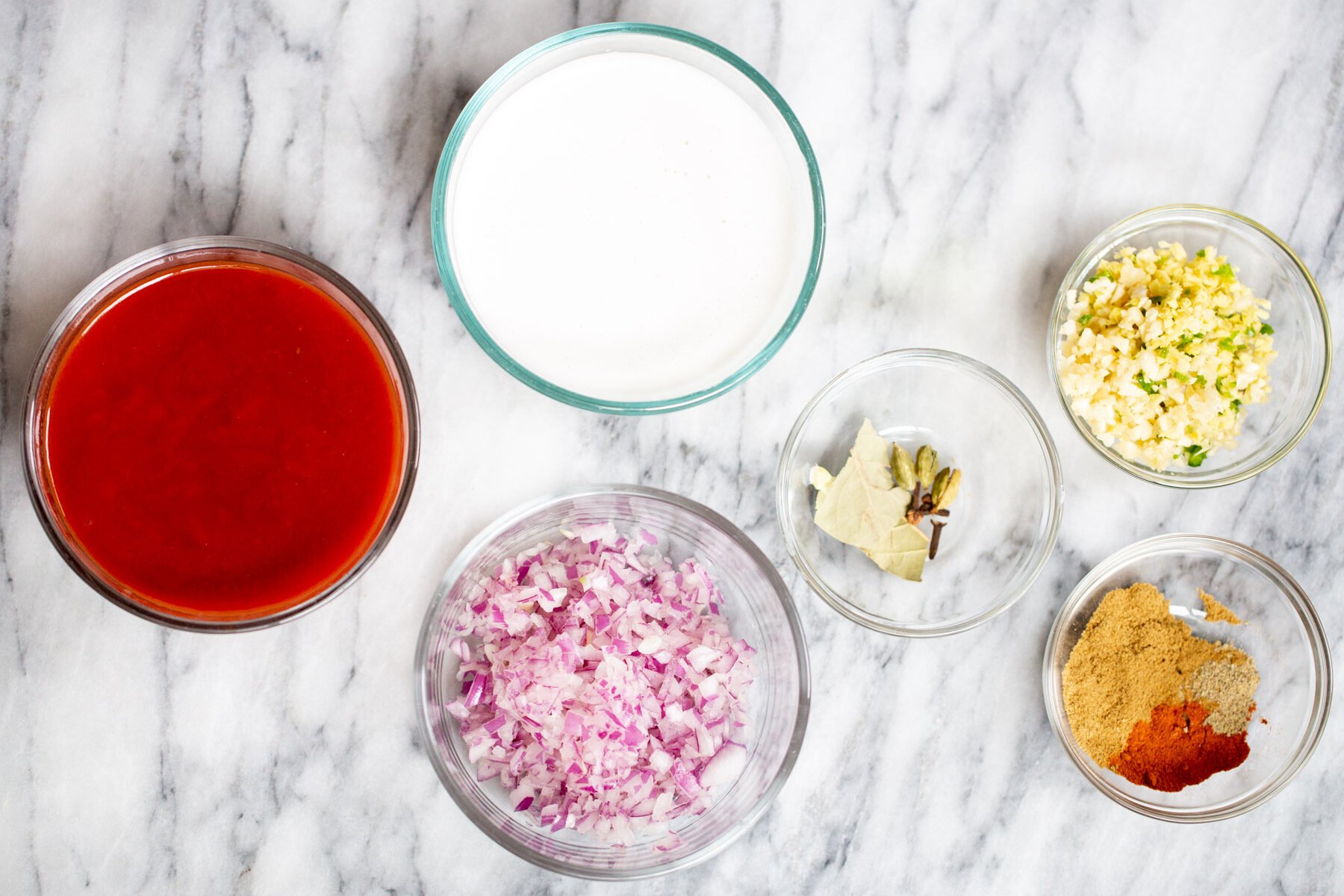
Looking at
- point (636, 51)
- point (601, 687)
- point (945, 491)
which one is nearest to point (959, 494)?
point (945, 491)

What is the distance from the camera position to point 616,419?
60.9 inches

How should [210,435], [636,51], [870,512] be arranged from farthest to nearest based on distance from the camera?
[870,512] < [636,51] < [210,435]

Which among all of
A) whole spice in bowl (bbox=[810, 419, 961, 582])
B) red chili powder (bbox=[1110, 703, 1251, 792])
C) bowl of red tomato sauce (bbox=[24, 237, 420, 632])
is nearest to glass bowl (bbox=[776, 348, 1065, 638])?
whole spice in bowl (bbox=[810, 419, 961, 582])

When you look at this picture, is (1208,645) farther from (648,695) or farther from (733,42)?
(733,42)

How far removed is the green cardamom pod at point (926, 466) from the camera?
5.13 ft

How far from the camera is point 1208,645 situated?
1.61 metres

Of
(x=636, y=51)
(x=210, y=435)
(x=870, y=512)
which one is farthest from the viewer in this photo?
(x=870, y=512)

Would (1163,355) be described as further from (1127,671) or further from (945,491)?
(1127,671)

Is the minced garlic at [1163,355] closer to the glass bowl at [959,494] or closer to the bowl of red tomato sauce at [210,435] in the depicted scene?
the glass bowl at [959,494]

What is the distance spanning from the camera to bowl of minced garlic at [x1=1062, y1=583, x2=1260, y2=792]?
1574mm

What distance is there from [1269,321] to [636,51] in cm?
117

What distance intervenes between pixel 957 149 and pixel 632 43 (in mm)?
574

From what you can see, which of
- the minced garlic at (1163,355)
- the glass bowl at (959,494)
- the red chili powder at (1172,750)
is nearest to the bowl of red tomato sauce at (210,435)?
the glass bowl at (959,494)

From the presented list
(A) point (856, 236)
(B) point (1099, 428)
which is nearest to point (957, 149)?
(A) point (856, 236)
